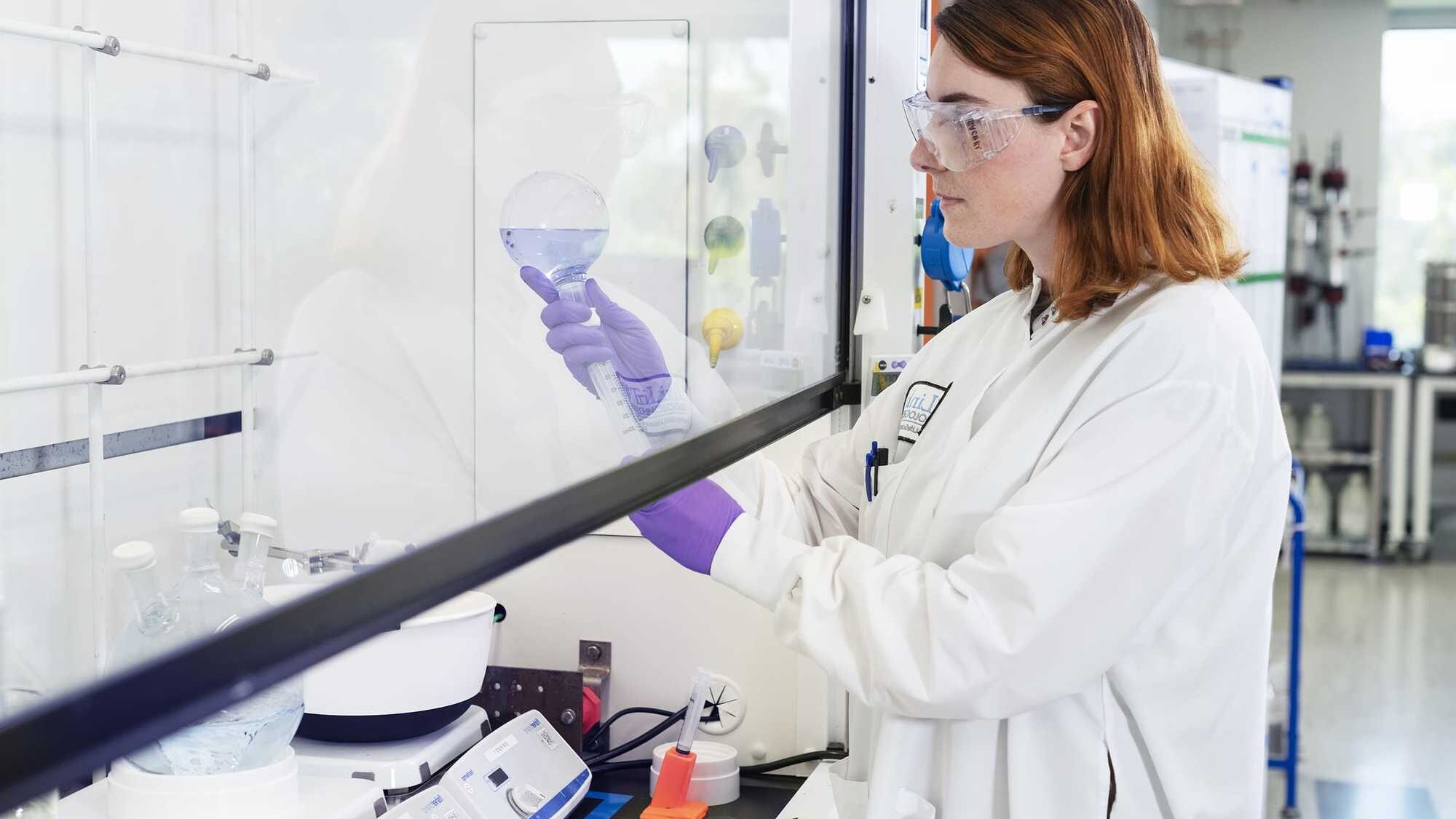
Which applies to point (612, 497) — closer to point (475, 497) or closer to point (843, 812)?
point (475, 497)

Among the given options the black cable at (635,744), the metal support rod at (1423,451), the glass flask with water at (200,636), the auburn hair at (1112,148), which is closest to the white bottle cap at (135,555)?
the glass flask with water at (200,636)

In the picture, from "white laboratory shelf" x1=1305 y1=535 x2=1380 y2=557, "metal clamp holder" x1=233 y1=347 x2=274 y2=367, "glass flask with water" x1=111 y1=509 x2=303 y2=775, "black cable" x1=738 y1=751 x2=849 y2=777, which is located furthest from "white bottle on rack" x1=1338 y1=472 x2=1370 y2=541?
"metal clamp holder" x1=233 y1=347 x2=274 y2=367

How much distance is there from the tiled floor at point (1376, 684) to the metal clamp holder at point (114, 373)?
11.1ft

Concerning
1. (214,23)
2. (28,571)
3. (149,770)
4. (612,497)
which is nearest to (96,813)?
(149,770)

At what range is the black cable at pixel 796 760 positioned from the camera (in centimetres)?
189

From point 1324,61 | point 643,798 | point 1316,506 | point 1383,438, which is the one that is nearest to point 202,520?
point 643,798

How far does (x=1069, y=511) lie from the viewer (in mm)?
1051

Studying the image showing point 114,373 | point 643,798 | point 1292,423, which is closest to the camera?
point 114,373

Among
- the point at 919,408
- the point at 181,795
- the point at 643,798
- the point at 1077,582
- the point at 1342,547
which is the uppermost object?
the point at 919,408

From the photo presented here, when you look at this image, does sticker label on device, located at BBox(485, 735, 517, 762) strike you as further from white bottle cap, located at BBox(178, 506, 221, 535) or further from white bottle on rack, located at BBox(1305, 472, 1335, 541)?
white bottle on rack, located at BBox(1305, 472, 1335, 541)

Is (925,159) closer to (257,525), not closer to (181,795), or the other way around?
(257,525)

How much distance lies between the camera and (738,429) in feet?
4.37

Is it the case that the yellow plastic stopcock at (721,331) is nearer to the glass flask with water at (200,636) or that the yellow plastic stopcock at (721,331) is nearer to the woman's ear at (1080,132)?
the woman's ear at (1080,132)

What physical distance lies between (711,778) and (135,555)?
1001 mm
